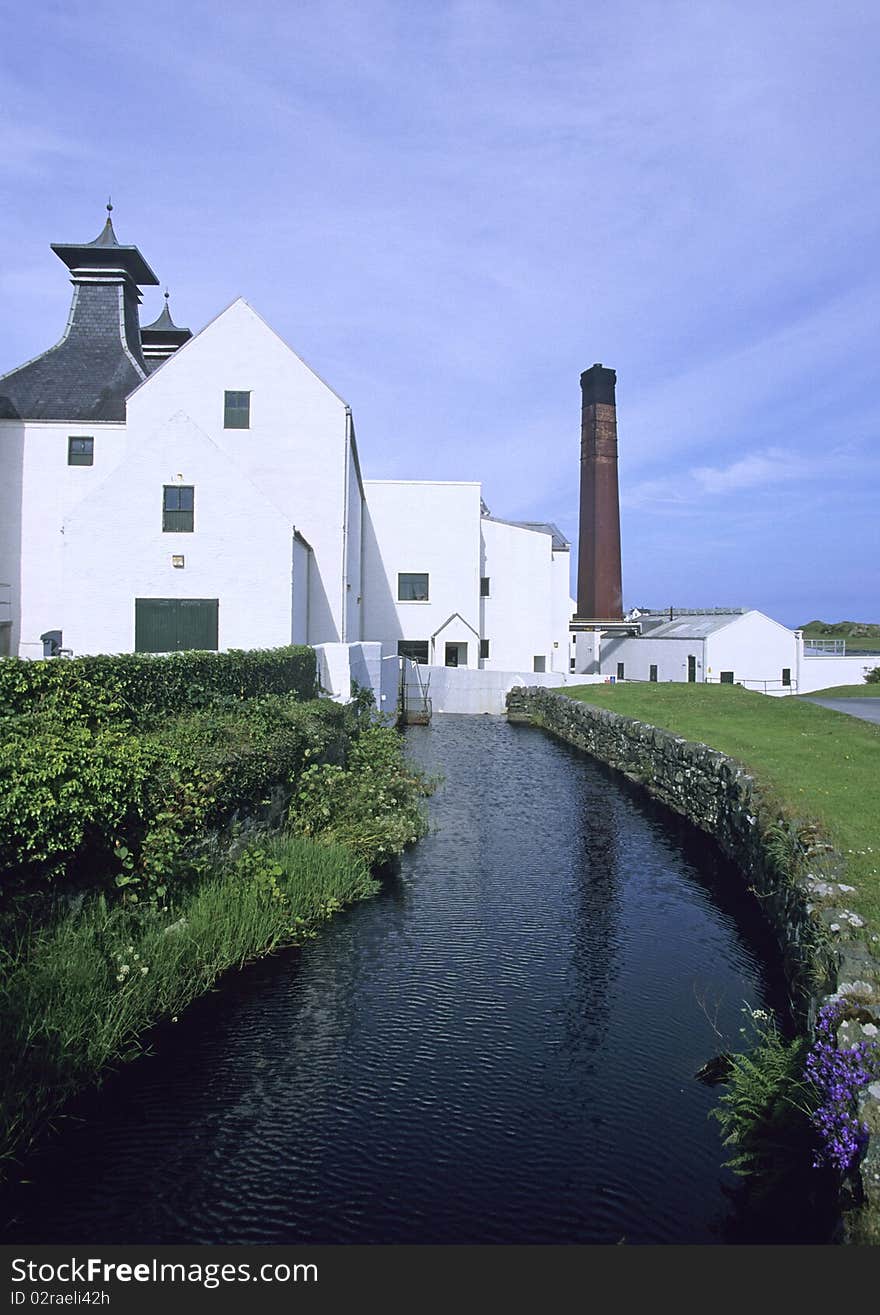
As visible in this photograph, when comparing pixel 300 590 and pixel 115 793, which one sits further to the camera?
pixel 300 590

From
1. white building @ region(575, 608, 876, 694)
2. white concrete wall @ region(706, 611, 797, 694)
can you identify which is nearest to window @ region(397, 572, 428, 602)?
white building @ region(575, 608, 876, 694)

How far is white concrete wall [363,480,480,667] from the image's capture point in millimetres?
44781

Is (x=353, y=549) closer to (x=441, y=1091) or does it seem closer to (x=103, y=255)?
(x=103, y=255)

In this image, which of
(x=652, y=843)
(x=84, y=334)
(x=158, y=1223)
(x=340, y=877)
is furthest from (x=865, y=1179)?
(x=84, y=334)

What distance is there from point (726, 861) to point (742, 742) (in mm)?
4989

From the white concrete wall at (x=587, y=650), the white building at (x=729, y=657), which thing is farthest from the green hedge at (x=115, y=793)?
the white concrete wall at (x=587, y=650)

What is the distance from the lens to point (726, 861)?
48.3 feet

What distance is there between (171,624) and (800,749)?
15083 mm

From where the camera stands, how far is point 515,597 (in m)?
48.3

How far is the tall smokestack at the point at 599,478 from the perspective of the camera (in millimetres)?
48875

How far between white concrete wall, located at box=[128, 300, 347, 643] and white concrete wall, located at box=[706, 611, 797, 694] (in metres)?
24.4

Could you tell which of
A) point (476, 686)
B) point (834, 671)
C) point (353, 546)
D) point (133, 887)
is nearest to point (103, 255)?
point (353, 546)

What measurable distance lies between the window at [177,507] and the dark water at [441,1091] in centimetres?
1391

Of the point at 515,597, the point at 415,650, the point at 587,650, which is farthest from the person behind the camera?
the point at 587,650
